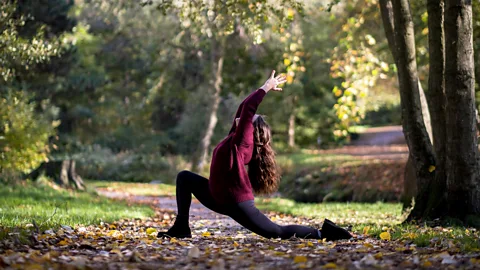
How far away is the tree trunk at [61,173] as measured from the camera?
2083cm

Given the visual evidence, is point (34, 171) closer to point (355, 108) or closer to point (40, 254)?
point (355, 108)

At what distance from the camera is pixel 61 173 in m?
21.0

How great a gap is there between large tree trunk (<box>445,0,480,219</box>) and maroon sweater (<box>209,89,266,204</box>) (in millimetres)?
3252

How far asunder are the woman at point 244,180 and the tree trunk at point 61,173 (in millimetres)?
13849

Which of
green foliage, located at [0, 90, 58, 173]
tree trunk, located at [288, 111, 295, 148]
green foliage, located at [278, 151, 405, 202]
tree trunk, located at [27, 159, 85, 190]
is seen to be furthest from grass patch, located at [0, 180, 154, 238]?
tree trunk, located at [288, 111, 295, 148]

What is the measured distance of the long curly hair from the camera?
729cm

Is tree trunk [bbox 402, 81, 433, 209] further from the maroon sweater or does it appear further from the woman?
the maroon sweater

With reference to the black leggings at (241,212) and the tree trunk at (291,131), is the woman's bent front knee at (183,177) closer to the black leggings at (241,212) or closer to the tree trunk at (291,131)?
the black leggings at (241,212)

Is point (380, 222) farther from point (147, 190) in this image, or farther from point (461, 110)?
point (147, 190)

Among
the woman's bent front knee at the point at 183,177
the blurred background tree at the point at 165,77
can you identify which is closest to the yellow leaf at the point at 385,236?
the woman's bent front knee at the point at 183,177

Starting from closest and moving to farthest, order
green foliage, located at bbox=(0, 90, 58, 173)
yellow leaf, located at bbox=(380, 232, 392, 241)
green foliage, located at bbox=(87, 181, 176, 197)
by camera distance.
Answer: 1. yellow leaf, located at bbox=(380, 232, 392, 241)
2. green foliage, located at bbox=(0, 90, 58, 173)
3. green foliage, located at bbox=(87, 181, 176, 197)

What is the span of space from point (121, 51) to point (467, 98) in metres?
28.6

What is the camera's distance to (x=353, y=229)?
9375mm

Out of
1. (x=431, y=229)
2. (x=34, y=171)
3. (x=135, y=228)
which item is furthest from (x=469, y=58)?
(x=34, y=171)
